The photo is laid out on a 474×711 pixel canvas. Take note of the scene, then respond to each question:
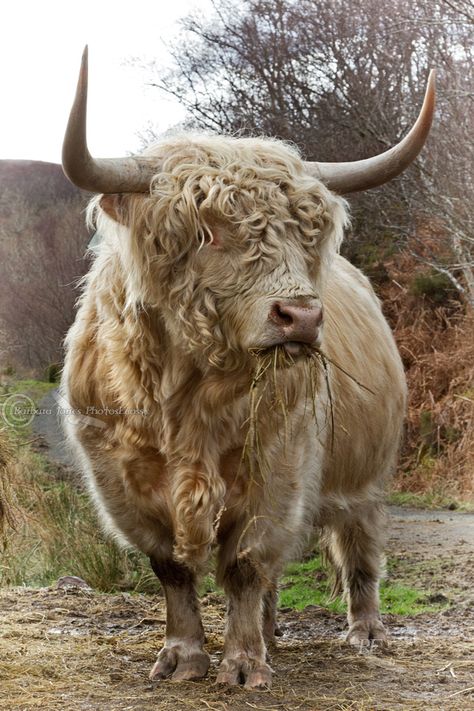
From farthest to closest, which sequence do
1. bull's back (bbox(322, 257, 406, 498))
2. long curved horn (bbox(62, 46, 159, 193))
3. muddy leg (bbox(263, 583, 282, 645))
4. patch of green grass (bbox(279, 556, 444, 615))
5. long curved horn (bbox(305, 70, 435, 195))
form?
patch of green grass (bbox(279, 556, 444, 615)) < muddy leg (bbox(263, 583, 282, 645)) < bull's back (bbox(322, 257, 406, 498)) < long curved horn (bbox(305, 70, 435, 195)) < long curved horn (bbox(62, 46, 159, 193))

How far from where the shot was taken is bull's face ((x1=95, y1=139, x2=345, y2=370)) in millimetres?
2926

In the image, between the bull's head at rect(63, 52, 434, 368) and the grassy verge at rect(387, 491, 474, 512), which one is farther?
the grassy verge at rect(387, 491, 474, 512)

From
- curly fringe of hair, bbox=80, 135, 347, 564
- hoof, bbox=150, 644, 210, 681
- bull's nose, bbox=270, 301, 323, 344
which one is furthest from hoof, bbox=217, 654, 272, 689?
bull's nose, bbox=270, 301, 323, 344

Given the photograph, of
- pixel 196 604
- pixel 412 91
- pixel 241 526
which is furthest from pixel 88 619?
pixel 412 91

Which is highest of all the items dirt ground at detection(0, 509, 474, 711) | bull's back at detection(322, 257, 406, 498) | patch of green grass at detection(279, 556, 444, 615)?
bull's back at detection(322, 257, 406, 498)

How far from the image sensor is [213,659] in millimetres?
3922

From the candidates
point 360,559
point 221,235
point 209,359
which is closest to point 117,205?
point 221,235

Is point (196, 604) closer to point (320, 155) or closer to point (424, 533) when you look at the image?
point (424, 533)

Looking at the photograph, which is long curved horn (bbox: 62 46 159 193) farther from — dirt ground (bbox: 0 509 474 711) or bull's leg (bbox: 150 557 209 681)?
dirt ground (bbox: 0 509 474 711)

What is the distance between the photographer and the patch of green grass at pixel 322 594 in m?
5.61

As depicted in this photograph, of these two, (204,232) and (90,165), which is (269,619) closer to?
(204,232)

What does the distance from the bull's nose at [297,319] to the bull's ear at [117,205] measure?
67 centimetres

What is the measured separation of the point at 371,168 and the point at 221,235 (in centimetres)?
78

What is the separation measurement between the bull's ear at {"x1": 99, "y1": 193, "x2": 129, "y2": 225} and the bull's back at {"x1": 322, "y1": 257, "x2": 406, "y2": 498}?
1.03 meters
